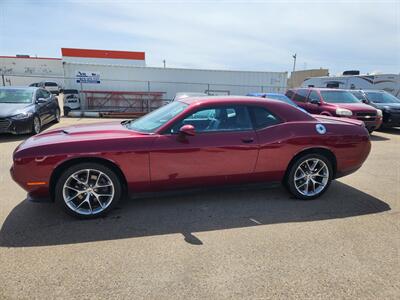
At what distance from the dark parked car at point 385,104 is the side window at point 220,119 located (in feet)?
34.1

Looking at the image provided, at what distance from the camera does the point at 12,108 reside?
28.1 feet

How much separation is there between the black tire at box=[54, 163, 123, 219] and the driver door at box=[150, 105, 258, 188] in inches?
18.0

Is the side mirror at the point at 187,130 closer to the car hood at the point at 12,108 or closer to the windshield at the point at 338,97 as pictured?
the car hood at the point at 12,108

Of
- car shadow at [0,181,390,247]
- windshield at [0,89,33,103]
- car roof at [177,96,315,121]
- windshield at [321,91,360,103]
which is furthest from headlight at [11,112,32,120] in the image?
windshield at [321,91,360,103]

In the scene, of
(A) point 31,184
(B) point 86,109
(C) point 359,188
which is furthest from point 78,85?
(C) point 359,188

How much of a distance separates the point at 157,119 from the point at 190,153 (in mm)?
798

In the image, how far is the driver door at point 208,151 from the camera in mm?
3654

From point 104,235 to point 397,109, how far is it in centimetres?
1256

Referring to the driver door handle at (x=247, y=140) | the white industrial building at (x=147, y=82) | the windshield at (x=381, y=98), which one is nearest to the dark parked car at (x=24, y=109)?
the white industrial building at (x=147, y=82)

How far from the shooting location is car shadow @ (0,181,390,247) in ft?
10.7

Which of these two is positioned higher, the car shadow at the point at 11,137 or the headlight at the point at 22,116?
the headlight at the point at 22,116

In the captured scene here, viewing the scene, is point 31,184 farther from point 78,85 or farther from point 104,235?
point 78,85

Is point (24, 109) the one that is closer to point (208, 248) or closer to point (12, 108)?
point (12, 108)

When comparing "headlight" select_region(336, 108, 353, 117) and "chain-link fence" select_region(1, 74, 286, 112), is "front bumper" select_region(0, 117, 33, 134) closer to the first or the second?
"chain-link fence" select_region(1, 74, 286, 112)
